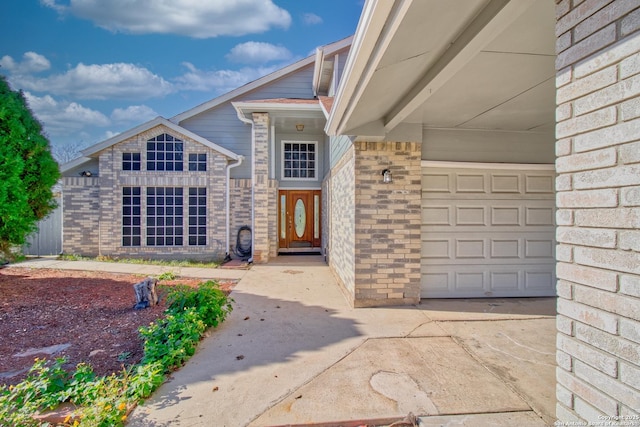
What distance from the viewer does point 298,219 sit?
10984 millimetres

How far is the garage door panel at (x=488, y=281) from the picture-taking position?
5375mm

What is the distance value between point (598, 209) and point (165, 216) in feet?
34.9

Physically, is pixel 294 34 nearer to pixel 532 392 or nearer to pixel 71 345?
pixel 71 345

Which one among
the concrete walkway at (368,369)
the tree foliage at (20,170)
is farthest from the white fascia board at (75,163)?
the concrete walkway at (368,369)

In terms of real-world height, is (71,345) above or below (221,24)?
below

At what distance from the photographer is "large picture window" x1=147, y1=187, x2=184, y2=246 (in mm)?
10078

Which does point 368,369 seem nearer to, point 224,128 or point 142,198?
point 142,198

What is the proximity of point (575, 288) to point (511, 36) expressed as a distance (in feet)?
6.79

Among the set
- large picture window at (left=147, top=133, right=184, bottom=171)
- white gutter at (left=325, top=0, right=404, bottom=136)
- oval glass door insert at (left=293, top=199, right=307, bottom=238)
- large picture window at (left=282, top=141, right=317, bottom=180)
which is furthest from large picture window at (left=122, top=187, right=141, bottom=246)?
white gutter at (left=325, top=0, right=404, bottom=136)

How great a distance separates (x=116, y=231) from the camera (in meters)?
9.88

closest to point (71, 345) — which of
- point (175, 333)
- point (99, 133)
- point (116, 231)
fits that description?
point (175, 333)

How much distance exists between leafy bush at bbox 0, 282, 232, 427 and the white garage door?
3778 mm

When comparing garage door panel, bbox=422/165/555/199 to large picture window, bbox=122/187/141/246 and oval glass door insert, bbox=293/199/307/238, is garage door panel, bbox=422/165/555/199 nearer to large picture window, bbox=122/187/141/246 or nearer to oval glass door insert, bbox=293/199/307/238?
oval glass door insert, bbox=293/199/307/238

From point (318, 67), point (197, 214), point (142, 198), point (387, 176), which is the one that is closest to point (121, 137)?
point (142, 198)
